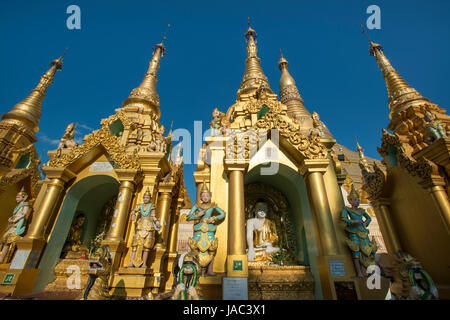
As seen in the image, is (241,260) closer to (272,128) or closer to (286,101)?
(272,128)

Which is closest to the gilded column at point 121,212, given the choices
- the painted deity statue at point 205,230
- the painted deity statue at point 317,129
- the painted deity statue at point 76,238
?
the painted deity statue at point 76,238

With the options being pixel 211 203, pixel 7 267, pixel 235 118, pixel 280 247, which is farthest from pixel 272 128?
pixel 7 267

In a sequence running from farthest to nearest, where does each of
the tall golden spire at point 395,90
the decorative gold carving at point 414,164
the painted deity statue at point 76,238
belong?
the tall golden spire at point 395,90
the painted deity statue at point 76,238
the decorative gold carving at point 414,164

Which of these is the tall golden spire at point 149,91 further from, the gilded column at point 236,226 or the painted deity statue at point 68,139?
the gilded column at point 236,226

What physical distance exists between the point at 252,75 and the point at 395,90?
7889 millimetres

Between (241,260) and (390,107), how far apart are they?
11877 millimetres

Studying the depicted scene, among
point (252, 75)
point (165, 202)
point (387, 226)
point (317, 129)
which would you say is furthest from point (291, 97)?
point (165, 202)

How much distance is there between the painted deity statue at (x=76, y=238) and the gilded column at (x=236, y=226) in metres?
6.89

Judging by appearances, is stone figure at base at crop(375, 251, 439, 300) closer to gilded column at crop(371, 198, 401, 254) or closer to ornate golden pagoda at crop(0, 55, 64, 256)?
gilded column at crop(371, 198, 401, 254)

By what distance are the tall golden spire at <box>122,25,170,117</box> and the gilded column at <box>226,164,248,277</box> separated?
10.3 m

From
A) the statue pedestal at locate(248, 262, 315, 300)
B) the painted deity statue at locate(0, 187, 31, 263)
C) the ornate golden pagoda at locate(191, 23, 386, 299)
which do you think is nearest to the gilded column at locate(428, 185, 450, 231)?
the ornate golden pagoda at locate(191, 23, 386, 299)

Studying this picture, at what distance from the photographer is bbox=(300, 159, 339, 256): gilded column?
570cm

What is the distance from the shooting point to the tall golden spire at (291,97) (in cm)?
1683

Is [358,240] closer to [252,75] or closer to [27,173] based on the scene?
→ [252,75]
